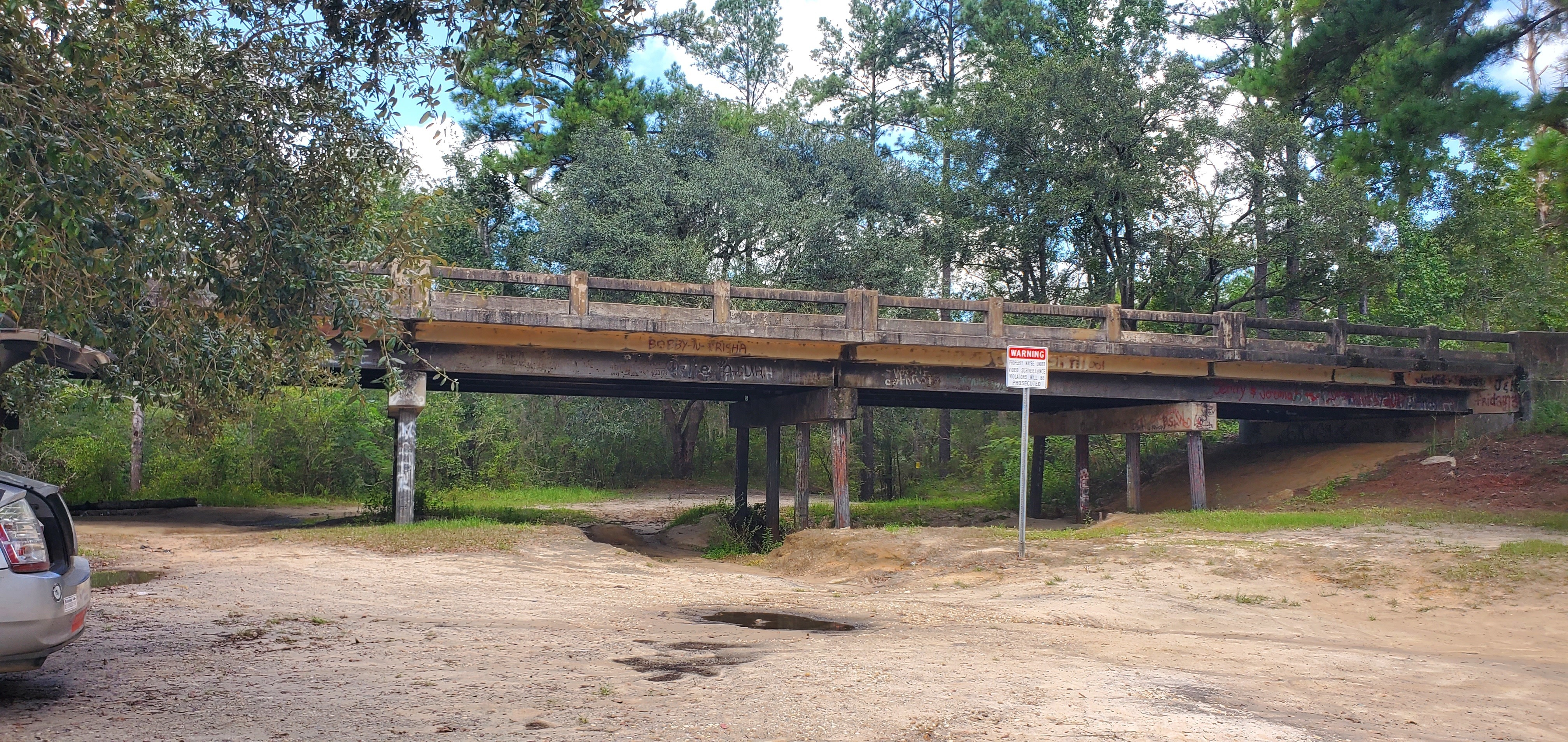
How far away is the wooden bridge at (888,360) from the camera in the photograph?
697 inches

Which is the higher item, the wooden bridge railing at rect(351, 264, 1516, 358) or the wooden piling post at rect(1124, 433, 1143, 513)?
the wooden bridge railing at rect(351, 264, 1516, 358)

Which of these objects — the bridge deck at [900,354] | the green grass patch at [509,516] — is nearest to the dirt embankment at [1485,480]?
the bridge deck at [900,354]

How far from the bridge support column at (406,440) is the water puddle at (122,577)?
5615 mm

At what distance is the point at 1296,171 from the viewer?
2878cm

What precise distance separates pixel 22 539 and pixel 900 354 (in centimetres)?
1548

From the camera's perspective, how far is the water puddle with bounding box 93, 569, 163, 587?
11391 mm

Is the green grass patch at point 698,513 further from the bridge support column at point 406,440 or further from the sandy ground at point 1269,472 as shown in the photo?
the sandy ground at point 1269,472

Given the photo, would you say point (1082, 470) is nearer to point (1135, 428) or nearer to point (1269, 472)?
point (1135, 428)

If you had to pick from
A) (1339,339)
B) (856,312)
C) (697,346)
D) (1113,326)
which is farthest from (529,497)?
(1339,339)

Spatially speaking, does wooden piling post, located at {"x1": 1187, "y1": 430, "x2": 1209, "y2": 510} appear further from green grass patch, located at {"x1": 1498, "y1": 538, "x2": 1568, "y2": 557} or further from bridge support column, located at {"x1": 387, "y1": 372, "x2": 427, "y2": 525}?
bridge support column, located at {"x1": 387, "y1": 372, "x2": 427, "y2": 525}

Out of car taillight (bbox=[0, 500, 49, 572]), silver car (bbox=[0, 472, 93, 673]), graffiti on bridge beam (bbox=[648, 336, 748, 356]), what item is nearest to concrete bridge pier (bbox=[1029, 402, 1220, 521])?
graffiti on bridge beam (bbox=[648, 336, 748, 356])

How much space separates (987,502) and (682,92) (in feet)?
59.6

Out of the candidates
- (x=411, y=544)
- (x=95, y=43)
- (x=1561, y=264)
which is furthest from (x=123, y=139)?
(x=1561, y=264)

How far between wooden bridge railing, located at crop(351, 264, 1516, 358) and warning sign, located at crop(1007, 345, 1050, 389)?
15.9ft
